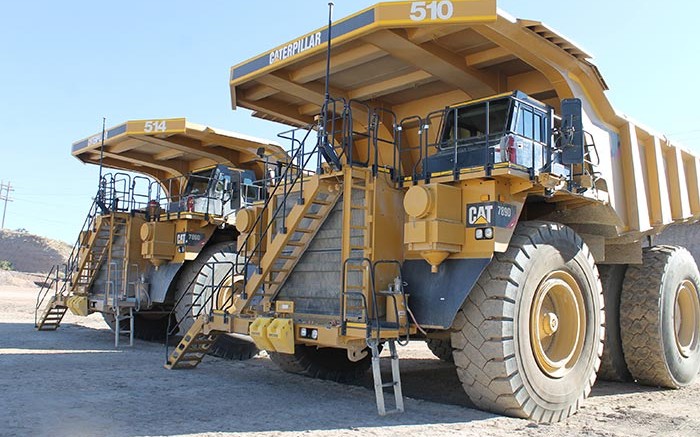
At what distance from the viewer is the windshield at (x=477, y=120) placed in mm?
7711

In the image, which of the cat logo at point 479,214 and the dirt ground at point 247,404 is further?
the cat logo at point 479,214

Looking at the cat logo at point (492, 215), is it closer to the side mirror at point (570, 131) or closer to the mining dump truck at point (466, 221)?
the mining dump truck at point (466, 221)

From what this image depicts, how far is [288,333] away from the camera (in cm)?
702

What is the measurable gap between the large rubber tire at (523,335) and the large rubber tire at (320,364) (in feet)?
9.30

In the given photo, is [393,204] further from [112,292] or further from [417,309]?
[112,292]

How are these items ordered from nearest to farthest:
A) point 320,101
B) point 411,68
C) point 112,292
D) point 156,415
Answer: point 156,415
point 411,68
point 320,101
point 112,292

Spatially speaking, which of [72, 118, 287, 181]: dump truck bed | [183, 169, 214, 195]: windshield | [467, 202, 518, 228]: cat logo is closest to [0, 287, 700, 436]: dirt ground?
[467, 202, 518, 228]: cat logo

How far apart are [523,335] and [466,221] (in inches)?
51.0

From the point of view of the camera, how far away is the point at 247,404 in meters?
6.86

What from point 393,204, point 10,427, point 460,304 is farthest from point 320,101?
point 10,427

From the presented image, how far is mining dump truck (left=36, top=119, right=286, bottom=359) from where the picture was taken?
1267 cm

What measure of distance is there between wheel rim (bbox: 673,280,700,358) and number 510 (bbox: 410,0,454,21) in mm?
6296

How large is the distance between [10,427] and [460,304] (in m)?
4.25

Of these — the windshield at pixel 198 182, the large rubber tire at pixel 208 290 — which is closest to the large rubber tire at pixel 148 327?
the large rubber tire at pixel 208 290
